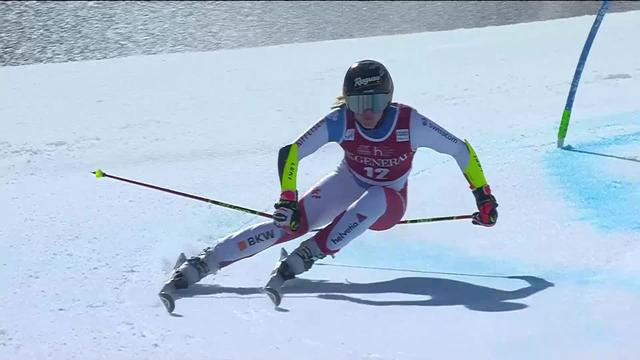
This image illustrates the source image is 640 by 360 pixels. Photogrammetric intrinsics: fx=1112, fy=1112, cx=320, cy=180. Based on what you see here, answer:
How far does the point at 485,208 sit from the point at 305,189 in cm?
148

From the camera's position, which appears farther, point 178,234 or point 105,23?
point 105,23

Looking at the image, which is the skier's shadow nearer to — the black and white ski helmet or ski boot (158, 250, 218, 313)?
ski boot (158, 250, 218, 313)

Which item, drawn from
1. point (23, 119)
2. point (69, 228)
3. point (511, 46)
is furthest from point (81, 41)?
point (69, 228)

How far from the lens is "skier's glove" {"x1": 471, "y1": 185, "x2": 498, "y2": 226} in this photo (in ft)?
17.2

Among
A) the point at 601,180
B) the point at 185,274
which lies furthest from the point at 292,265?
the point at 601,180

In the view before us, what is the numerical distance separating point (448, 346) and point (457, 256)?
120 centimetres

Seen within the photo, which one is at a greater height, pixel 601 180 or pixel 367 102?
pixel 367 102

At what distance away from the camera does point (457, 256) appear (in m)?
5.44

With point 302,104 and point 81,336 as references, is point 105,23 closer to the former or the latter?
point 302,104

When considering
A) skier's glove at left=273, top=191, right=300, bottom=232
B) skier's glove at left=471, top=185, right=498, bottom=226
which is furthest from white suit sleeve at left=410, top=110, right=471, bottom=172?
skier's glove at left=273, top=191, right=300, bottom=232

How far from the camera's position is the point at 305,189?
21.2 ft

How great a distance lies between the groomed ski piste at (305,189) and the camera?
175 inches

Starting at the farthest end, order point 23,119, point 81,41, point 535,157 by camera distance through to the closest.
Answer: point 81,41, point 23,119, point 535,157

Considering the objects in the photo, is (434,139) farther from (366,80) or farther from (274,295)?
(274,295)
